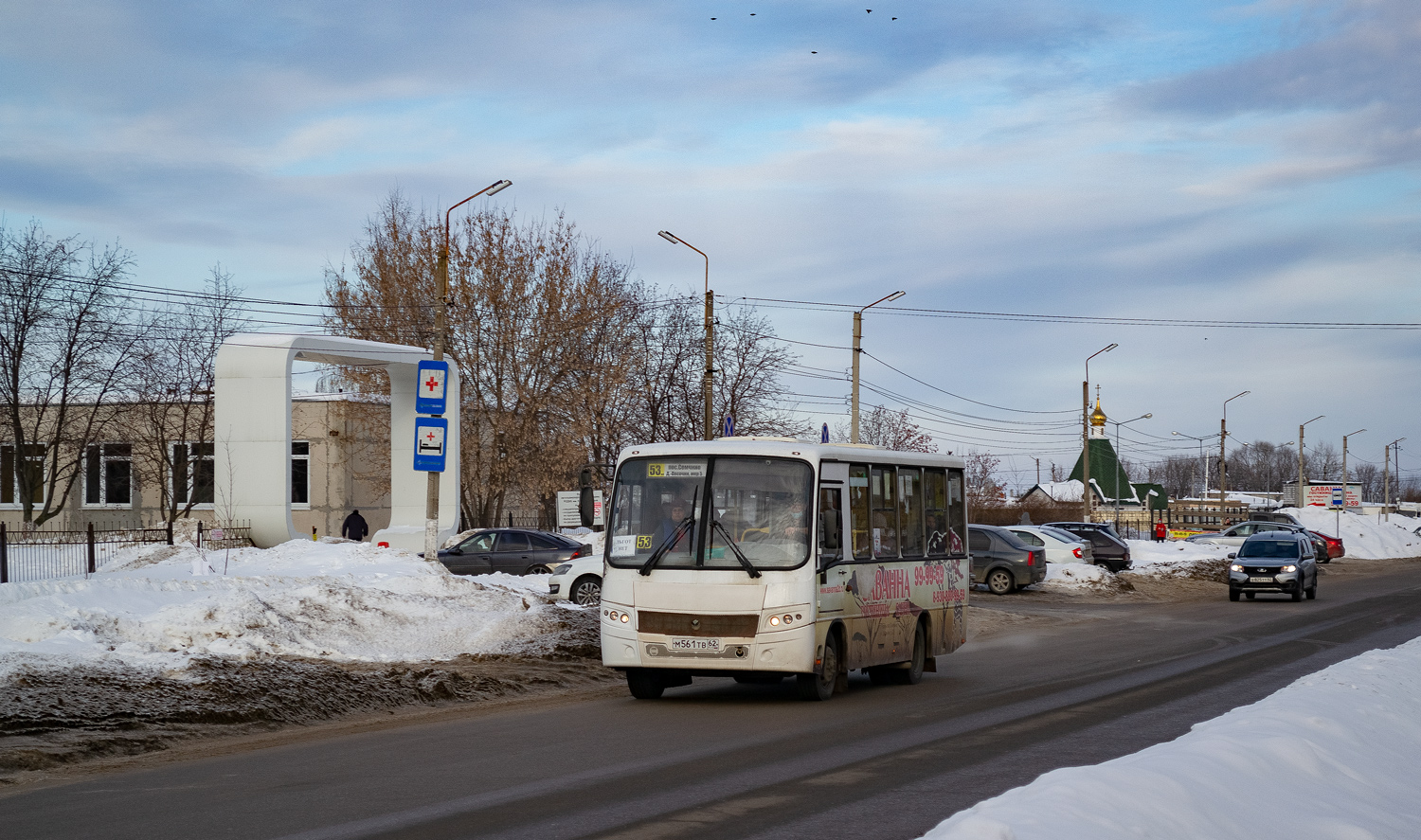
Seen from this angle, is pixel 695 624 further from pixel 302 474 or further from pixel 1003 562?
pixel 302 474

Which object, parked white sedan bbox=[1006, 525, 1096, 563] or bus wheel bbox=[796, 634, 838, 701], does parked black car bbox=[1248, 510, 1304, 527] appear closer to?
parked white sedan bbox=[1006, 525, 1096, 563]

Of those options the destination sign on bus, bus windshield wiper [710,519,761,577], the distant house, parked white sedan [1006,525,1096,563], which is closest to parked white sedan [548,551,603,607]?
the destination sign on bus

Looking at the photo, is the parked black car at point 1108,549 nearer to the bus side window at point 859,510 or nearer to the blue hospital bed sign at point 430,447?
the blue hospital bed sign at point 430,447

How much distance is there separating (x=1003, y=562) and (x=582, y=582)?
50.2ft

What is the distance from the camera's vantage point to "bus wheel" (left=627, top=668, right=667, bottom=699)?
1406 cm

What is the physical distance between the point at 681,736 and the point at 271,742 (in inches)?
133

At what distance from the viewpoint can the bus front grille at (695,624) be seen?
13227 mm

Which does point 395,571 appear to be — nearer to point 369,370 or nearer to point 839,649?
point 839,649

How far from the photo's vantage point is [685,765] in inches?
376

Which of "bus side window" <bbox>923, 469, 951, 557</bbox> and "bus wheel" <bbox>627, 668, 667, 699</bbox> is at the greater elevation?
"bus side window" <bbox>923, 469, 951, 557</bbox>

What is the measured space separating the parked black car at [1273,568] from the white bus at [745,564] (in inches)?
872

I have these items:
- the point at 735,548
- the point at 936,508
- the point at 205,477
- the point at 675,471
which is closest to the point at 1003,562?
the point at 936,508

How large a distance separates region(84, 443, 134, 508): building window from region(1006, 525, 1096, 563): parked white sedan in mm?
32541

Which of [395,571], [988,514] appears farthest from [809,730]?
[988,514]
